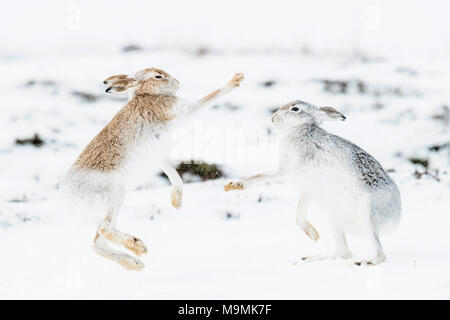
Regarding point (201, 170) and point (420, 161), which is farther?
point (420, 161)

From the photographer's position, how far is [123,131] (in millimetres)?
4551

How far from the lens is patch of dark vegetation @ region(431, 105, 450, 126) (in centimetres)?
1071

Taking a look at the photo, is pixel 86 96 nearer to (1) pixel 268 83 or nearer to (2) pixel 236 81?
(1) pixel 268 83

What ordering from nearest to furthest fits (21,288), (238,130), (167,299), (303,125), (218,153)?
(167,299) → (21,288) → (303,125) → (218,153) → (238,130)

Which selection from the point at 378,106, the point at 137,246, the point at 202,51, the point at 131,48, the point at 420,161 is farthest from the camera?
the point at 131,48

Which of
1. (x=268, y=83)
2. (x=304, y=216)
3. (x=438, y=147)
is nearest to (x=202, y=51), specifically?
(x=268, y=83)

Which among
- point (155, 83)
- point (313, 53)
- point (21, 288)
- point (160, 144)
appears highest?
point (313, 53)

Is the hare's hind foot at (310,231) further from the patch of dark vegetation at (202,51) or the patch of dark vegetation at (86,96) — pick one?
the patch of dark vegetation at (202,51)

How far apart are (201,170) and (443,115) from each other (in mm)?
4769

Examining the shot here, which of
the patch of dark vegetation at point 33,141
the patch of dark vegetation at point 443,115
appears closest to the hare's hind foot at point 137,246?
the patch of dark vegetation at point 33,141

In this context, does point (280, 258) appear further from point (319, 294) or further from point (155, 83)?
point (155, 83)

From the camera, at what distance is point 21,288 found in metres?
4.42
